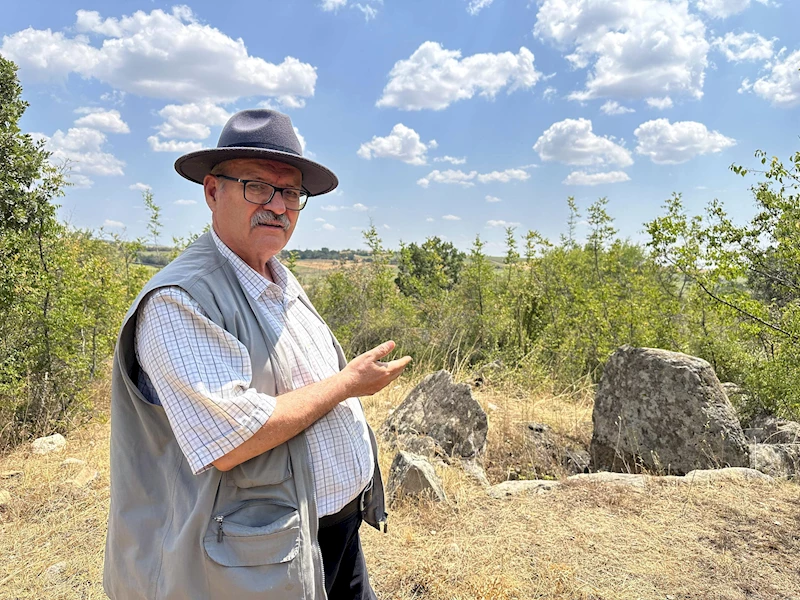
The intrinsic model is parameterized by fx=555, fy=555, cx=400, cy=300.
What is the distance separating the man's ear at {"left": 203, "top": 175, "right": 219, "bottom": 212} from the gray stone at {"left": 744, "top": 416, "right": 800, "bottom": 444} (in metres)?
5.55

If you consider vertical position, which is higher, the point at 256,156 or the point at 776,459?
the point at 256,156

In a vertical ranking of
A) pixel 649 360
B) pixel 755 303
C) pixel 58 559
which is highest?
pixel 755 303

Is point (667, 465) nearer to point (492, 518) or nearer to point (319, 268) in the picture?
point (492, 518)

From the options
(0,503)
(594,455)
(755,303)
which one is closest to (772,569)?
(594,455)

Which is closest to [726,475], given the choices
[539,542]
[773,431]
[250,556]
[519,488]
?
[773,431]

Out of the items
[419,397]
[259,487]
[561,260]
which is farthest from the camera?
[561,260]

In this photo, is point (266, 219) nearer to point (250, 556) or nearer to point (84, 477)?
point (250, 556)

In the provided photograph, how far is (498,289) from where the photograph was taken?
1059 cm

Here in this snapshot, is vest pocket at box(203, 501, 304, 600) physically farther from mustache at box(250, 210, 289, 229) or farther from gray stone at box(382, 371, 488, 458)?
gray stone at box(382, 371, 488, 458)

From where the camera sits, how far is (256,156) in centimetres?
183

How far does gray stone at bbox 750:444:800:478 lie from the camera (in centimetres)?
479

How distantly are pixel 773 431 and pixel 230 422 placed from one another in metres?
6.08

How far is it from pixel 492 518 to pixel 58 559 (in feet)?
9.45

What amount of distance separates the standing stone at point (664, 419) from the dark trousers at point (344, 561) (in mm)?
3680
